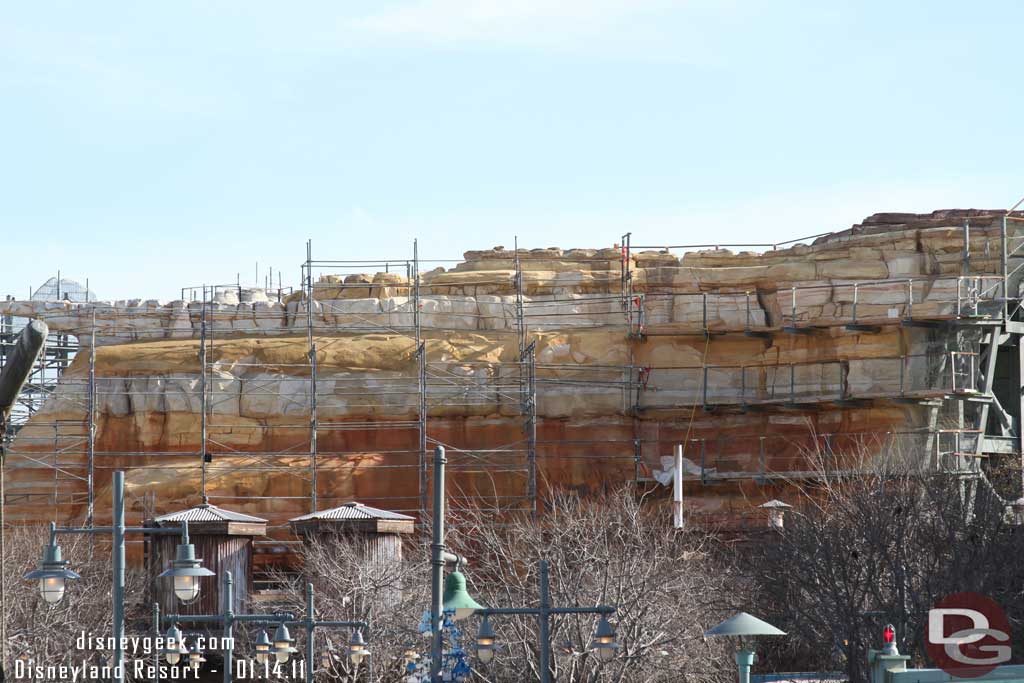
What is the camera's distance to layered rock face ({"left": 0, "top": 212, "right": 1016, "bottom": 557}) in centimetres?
5225

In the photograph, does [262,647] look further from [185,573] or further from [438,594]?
[438,594]

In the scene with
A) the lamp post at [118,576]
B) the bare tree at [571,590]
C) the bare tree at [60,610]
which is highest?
the lamp post at [118,576]

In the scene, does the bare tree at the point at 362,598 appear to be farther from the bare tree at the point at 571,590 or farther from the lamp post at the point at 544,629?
the lamp post at the point at 544,629

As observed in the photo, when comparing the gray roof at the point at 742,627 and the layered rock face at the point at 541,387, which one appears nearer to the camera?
the gray roof at the point at 742,627

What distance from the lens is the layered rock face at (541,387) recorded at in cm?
5225

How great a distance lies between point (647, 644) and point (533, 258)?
25.4 metres

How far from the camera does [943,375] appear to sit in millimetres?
51812

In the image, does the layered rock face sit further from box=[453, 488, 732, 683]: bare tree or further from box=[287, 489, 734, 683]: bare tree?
box=[453, 488, 732, 683]: bare tree

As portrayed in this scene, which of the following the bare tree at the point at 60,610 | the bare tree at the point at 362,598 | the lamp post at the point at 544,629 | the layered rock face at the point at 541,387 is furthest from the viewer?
the layered rock face at the point at 541,387

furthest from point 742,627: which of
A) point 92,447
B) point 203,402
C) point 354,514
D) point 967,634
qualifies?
point 92,447

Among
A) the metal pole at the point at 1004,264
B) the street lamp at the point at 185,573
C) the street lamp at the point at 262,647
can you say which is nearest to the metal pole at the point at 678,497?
the metal pole at the point at 1004,264

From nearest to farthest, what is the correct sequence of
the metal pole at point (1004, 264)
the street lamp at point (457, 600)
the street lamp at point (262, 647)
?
the street lamp at point (457, 600) → the street lamp at point (262, 647) → the metal pole at point (1004, 264)

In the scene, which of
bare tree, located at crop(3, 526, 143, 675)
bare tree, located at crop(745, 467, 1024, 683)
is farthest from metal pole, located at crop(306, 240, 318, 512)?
bare tree, located at crop(745, 467, 1024, 683)

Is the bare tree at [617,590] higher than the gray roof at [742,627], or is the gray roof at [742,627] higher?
the gray roof at [742,627]
